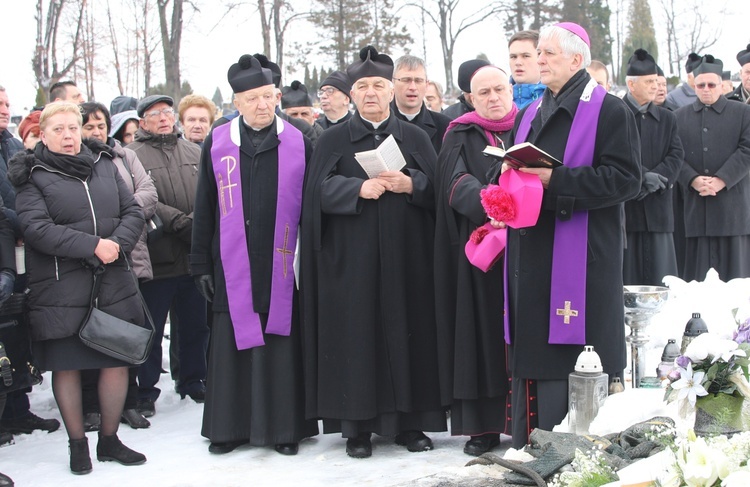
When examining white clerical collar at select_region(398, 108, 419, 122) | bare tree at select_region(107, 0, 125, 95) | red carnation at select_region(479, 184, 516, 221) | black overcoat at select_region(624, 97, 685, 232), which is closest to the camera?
red carnation at select_region(479, 184, 516, 221)

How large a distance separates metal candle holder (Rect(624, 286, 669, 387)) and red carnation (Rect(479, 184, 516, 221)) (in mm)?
1247

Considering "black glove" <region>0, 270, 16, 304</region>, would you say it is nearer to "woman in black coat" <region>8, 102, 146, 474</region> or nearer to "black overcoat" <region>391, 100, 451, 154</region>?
"woman in black coat" <region>8, 102, 146, 474</region>

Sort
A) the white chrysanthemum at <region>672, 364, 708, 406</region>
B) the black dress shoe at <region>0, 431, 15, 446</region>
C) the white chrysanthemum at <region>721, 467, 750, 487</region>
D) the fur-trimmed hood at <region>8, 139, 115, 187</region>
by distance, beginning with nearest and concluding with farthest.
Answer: the white chrysanthemum at <region>721, 467, 750, 487</region>, the white chrysanthemum at <region>672, 364, 708, 406</region>, the fur-trimmed hood at <region>8, 139, 115, 187</region>, the black dress shoe at <region>0, 431, 15, 446</region>

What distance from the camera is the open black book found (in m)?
4.59

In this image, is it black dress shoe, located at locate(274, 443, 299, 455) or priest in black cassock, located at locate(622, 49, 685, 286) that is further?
priest in black cassock, located at locate(622, 49, 685, 286)

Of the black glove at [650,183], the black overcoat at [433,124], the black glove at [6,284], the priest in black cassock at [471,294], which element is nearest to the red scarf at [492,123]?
the priest in black cassock at [471,294]

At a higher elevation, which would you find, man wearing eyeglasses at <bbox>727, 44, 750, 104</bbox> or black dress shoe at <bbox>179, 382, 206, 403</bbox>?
man wearing eyeglasses at <bbox>727, 44, 750, 104</bbox>

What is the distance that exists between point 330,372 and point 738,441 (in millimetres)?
3304

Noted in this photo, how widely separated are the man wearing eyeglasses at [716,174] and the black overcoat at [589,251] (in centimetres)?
439

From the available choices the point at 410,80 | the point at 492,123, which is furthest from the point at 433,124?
the point at 492,123

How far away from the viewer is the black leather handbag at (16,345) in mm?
5641

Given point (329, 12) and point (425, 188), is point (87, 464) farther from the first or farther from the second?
point (329, 12)

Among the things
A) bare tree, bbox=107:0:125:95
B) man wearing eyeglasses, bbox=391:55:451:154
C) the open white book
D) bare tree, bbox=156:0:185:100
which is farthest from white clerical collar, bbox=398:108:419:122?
bare tree, bbox=107:0:125:95

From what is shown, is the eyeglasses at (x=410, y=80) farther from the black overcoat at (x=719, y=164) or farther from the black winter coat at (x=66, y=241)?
the black overcoat at (x=719, y=164)
